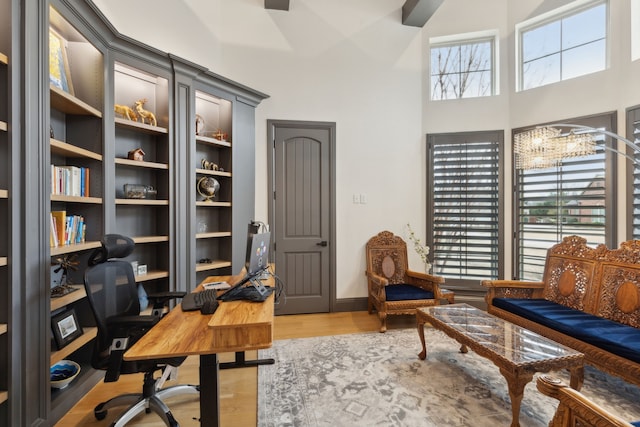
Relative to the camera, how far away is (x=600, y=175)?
318 centimetres

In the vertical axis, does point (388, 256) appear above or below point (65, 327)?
above

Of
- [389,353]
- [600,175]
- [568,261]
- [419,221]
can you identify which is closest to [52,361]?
[389,353]

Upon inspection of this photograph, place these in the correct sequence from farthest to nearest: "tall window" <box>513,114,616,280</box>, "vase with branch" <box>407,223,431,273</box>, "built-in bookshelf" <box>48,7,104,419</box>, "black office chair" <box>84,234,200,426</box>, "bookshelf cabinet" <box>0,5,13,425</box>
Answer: "vase with branch" <box>407,223,431,273</box>
"tall window" <box>513,114,616,280</box>
"built-in bookshelf" <box>48,7,104,419</box>
"black office chair" <box>84,234,200,426</box>
"bookshelf cabinet" <box>0,5,13,425</box>

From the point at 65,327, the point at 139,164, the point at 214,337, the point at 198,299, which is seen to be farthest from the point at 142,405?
the point at 139,164

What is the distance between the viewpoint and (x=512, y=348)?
2.01 meters

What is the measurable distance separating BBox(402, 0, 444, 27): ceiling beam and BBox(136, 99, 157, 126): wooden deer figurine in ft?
11.1

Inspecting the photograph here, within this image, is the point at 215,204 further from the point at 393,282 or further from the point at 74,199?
the point at 393,282

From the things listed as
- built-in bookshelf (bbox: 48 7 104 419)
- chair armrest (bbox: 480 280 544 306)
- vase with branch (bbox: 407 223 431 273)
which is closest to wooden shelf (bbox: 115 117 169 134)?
built-in bookshelf (bbox: 48 7 104 419)

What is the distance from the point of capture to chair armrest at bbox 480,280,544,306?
3.17 metres

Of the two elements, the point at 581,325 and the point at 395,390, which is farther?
the point at 581,325

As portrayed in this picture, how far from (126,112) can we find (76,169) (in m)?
0.76

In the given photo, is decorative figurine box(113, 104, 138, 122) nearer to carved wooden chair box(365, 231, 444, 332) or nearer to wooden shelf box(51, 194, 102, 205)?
wooden shelf box(51, 194, 102, 205)

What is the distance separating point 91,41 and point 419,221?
3.94 m

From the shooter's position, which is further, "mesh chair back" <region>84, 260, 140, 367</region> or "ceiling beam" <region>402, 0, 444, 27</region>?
"ceiling beam" <region>402, 0, 444, 27</region>
